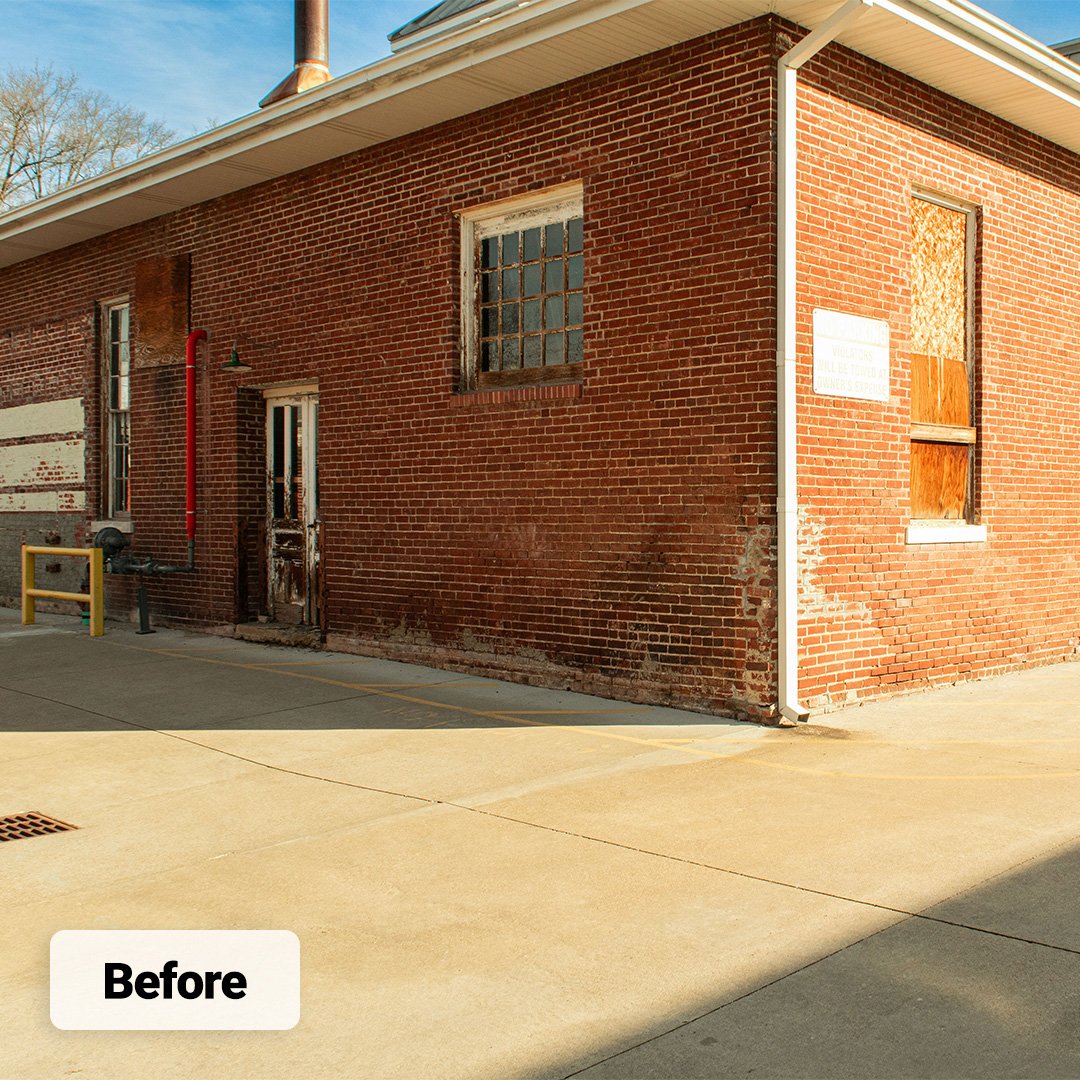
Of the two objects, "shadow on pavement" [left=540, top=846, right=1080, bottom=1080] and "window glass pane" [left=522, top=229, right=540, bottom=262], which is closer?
"shadow on pavement" [left=540, top=846, right=1080, bottom=1080]

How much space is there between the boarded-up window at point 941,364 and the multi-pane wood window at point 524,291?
2643 millimetres

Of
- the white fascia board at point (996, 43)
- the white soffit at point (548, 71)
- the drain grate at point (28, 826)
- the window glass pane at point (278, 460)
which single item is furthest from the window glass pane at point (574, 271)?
the drain grate at point (28, 826)

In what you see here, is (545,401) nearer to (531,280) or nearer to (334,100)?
(531,280)

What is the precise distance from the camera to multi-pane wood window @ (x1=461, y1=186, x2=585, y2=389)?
31.6 ft

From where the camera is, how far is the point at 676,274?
28.1ft

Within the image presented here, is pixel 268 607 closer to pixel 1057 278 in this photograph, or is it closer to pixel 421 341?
pixel 421 341

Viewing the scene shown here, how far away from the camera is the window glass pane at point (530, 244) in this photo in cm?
989

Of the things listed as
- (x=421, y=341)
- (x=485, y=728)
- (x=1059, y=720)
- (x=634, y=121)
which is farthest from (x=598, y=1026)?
(x=421, y=341)

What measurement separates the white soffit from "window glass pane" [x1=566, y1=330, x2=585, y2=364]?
6.26 ft

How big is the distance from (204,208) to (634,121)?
5.80 m

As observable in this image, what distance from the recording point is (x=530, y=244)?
994 centimetres

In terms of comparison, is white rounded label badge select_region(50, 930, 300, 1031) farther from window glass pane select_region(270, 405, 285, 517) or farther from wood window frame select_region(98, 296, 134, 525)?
wood window frame select_region(98, 296, 134, 525)

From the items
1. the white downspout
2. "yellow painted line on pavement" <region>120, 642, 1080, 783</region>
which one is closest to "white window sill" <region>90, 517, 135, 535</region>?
"yellow painted line on pavement" <region>120, 642, 1080, 783</region>

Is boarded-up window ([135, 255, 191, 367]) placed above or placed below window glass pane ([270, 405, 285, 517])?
above
